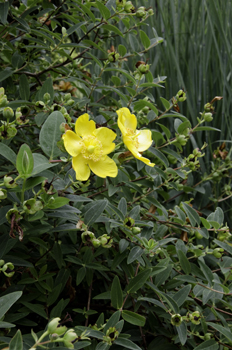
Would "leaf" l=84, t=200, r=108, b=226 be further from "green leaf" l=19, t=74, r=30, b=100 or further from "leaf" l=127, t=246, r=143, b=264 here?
"green leaf" l=19, t=74, r=30, b=100

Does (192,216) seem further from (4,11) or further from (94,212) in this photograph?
(4,11)

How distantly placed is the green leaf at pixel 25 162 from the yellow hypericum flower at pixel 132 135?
0.61 feet

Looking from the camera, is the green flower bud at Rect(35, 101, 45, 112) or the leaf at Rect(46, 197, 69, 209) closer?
the leaf at Rect(46, 197, 69, 209)

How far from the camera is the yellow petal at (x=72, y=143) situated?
55 cm

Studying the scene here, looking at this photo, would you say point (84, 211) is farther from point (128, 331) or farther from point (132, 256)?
point (128, 331)

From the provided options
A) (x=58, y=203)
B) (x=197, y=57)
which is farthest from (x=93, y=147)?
(x=197, y=57)

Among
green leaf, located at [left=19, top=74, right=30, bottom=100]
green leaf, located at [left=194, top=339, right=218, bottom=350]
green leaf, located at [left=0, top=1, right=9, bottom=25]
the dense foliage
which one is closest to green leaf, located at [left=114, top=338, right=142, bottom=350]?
the dense foliage

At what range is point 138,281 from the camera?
682 mm

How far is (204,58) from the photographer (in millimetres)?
1441

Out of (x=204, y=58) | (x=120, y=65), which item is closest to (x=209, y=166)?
(x=204, y=58)

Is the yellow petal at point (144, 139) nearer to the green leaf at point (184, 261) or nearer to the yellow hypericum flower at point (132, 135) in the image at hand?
the yellow hypericum flower at point (132, 135)

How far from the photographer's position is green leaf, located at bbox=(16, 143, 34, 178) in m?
0.49

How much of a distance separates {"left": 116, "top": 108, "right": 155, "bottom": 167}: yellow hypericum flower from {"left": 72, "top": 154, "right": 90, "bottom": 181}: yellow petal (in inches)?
3.5

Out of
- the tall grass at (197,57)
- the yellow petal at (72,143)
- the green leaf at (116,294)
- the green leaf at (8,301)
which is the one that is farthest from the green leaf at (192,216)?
the tall grass at (197,57)
